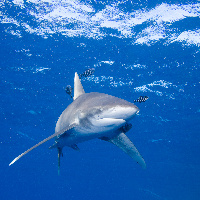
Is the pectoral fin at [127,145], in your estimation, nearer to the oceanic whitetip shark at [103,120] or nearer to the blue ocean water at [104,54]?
the oceanic whitetip shark at [103,120]

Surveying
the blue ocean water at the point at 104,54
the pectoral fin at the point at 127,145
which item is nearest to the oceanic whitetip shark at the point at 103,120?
the pectoral fin at the point at 127,145

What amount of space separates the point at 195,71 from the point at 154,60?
3.77 metres

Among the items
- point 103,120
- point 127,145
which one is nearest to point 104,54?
point 127,145

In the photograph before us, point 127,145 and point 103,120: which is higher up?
point 103,120

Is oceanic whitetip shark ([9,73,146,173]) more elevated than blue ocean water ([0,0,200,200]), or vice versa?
blue ocean water ([0,0,200,200])

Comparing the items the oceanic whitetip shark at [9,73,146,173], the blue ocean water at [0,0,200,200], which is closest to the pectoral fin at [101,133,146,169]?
the oceanic whitetip shark at [9,73,146,173]

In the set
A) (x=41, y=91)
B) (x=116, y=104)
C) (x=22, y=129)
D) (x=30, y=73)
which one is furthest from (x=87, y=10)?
(x=22, y=129)

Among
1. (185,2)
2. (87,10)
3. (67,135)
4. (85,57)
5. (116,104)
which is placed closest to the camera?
(116,104)

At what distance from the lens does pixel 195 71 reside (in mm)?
14812

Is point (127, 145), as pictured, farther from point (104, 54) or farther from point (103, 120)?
point (104, 54)

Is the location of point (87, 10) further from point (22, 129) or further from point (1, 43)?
point (22, 129)

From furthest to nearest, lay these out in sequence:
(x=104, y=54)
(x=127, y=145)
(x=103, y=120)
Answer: (x=104, y=54) < (x=127, y=145) < (x=103, y=120)

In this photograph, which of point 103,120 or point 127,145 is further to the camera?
point 127,145

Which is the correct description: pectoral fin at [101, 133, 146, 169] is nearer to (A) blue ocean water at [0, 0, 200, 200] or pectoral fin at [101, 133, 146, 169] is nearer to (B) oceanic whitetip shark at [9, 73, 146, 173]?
(B) oceanic whitetip shark at [9, 73, 146, 173]
